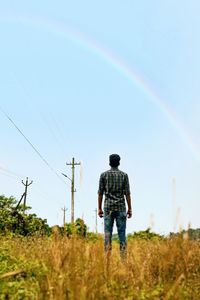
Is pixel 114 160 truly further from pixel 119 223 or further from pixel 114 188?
pixel 119 223

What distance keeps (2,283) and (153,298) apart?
4.49 feet

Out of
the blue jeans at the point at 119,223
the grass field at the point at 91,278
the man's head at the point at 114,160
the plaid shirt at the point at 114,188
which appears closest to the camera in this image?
the grass field at the point at 91,278

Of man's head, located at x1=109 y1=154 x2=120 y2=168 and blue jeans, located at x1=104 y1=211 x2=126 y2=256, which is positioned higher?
man's head, located at x1=109 y1=154 x2=120 y2=168

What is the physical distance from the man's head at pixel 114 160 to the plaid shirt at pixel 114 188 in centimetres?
8

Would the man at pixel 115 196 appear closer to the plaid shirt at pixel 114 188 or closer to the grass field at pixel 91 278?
the plaid shirt at pixel 114 188

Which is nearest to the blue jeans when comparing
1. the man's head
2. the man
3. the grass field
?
the man

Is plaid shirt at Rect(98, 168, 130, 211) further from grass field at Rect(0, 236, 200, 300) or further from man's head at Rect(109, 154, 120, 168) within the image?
grass field at Rect(0, 236, 200, 300)

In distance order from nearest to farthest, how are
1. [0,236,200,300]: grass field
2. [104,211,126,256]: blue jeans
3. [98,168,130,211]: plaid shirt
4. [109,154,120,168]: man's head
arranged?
[0,236,200,300]: grass field → [104,211,126,256]: blue jeans → [98,168,130,211]: plaid shirt → [109,154,120,168]: man's head

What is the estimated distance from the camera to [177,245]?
4.75 metres

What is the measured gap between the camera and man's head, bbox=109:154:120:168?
27.3 feet

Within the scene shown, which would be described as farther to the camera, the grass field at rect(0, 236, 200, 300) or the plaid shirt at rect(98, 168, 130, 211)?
the plaid shirt at rect(98, 168, 130, 211)

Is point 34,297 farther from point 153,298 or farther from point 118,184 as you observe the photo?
point 118,184

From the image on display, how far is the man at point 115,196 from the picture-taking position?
788 cm

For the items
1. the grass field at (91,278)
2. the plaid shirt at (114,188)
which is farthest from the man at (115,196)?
the grass field at (91,278)
